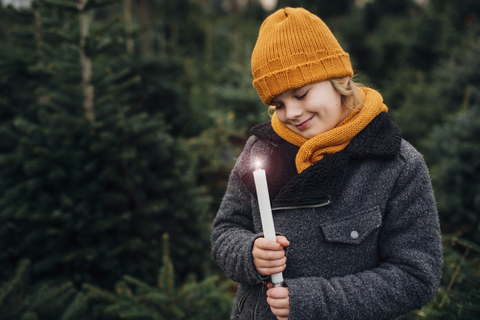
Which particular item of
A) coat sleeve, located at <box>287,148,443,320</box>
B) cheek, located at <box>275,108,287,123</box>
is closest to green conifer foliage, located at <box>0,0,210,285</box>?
cheek, located at <box>275,108,287,123</box>

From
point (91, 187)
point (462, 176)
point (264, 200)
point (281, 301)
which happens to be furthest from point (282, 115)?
point (462, 176)

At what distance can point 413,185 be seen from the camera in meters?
1.14

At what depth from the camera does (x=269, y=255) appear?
104 cm

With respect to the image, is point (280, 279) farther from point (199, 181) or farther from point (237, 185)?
point (199, 181)

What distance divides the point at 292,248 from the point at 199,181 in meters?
4.55

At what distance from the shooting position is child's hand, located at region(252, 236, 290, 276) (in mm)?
1030

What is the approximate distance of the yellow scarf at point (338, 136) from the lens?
3.91ft

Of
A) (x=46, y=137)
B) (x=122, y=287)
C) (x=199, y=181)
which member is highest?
(x=46, y=137)

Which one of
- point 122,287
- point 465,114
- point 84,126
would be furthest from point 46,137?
point 465,114

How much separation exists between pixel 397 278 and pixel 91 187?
2634mm

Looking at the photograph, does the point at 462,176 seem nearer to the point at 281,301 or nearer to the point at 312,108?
the point at 312,108

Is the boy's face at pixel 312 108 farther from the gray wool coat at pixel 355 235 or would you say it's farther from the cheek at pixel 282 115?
the gray wool coat at pixel 355 235

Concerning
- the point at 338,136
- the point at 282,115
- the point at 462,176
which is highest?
the point at 282,115

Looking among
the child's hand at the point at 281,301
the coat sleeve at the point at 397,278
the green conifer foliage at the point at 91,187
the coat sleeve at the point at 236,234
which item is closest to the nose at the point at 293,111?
the coat sleeve at the point at 236,234
